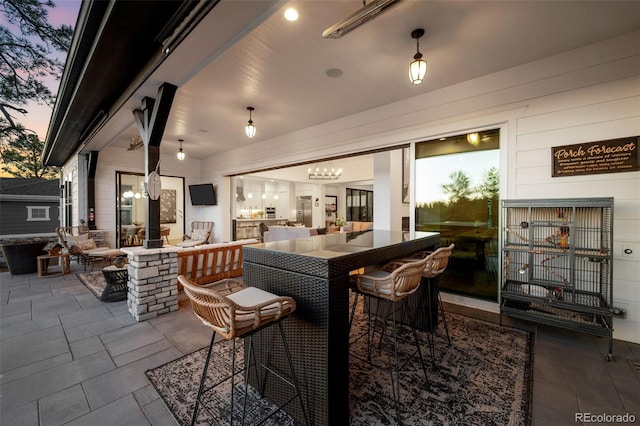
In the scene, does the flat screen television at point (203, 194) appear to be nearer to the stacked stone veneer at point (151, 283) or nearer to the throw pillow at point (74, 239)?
the throw pillow at point (74, 239)

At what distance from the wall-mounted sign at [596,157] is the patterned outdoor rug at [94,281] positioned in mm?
6659

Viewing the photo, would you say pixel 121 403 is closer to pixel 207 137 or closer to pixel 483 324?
pixel 483 324

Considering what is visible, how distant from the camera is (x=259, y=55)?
286 centimetres

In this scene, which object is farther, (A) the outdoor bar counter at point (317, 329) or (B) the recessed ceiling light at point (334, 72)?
(B) the recessed ceiling light at point (334, 72)

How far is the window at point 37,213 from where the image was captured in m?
9.35

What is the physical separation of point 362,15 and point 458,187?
2795 millimetres

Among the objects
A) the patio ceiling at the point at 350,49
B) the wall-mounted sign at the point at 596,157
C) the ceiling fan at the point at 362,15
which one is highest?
the patio ceiling at the point at 350,49

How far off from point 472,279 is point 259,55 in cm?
409

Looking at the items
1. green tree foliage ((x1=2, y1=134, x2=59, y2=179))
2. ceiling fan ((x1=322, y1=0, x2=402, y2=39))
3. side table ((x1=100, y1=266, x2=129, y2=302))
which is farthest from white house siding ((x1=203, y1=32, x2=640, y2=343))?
green tree foliage ((x1=2, y1=134, x2=59, y2=179))

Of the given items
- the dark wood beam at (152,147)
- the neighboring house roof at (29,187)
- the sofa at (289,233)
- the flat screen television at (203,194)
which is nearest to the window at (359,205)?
the sofa at (289,233)

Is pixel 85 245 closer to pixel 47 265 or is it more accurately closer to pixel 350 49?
pixel 47 265

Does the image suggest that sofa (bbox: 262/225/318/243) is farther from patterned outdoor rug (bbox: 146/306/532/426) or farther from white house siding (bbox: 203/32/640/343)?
patterned outdoor rug (bbox: 146/306/532/426)

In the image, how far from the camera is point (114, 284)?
3787 mm

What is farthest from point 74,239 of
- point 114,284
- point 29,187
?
point 29,187
